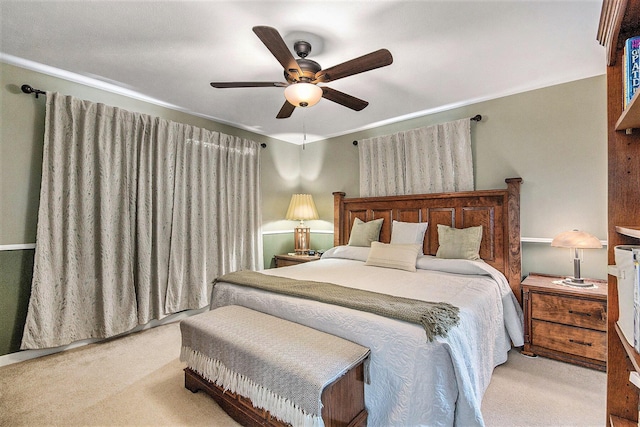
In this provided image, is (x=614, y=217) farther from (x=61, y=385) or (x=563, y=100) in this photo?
(x=61, y=385)

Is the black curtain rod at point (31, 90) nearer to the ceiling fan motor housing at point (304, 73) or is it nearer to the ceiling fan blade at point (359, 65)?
the ceiling fan motor housing at point (304, 73)

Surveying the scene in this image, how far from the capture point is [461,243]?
2.86 m

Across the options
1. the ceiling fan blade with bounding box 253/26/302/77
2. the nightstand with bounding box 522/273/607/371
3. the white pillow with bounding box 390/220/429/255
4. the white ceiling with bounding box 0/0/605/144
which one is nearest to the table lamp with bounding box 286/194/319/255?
the white pillow with bounding box 390/220/429/255

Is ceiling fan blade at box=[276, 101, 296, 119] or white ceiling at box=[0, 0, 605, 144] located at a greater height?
white ceiling at box=[0, 0, 605, 144]

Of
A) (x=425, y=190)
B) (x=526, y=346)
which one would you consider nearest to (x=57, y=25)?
(x=425, y=190)

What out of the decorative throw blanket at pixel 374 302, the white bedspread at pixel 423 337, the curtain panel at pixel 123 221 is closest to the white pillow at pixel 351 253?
the white bedspread at pixel 423 337

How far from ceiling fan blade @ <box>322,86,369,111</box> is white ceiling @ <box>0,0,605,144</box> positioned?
31cm

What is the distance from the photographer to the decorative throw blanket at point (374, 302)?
1.46 m

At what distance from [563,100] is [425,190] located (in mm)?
1485

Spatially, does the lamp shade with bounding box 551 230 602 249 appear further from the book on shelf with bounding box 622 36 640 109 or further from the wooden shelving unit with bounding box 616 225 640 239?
the book on shelf with bounding box 622 36 640 109

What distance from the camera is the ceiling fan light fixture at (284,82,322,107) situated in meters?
1.96

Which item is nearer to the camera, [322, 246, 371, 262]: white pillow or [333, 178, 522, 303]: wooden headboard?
[333, 178, 522, 303]: wooden headboard

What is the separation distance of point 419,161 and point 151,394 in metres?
3.38

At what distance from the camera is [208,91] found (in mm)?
2930
